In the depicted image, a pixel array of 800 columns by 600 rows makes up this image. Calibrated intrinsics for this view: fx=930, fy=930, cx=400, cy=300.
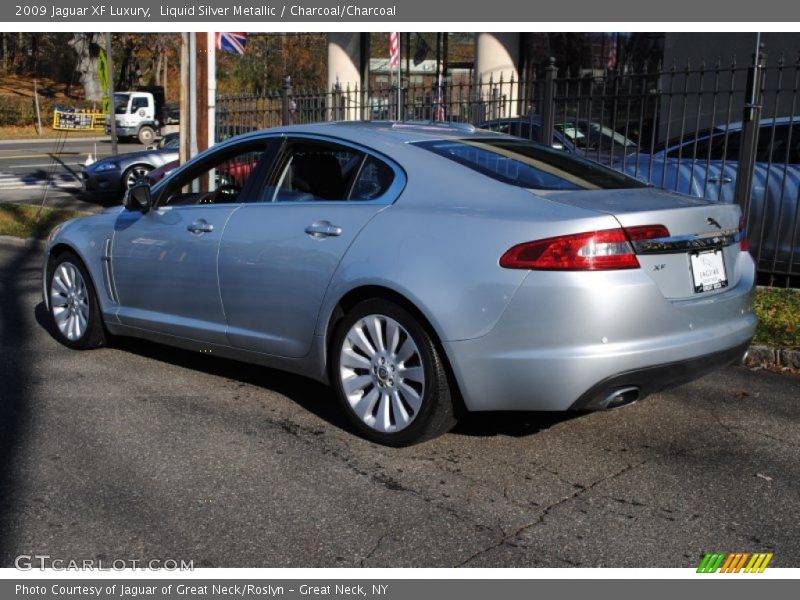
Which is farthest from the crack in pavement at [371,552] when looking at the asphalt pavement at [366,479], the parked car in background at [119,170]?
the parked car in background at [119,170]

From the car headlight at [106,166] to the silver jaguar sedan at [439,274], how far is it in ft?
42.2

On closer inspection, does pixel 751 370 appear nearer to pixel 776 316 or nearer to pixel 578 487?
pixel 776 316

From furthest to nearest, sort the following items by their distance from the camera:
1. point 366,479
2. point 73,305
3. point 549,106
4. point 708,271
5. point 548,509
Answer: point 549,106
point 73,305
point 708,271
point 366,479
point 548,509

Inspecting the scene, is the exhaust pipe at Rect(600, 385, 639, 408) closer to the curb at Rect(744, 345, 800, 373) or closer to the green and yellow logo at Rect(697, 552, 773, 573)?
the green and yellow logo at Rect(697, 552, 773, 573)

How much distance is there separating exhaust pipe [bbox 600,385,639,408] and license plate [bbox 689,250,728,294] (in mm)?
583

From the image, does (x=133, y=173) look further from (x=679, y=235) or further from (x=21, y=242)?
(x=679, y=235)

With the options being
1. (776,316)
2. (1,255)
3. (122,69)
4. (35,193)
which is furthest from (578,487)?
A: (122,69)

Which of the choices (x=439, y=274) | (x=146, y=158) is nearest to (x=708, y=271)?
(x=439, y=274)

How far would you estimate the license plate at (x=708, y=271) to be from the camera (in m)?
4.34

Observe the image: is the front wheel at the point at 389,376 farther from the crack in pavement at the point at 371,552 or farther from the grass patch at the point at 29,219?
the grass patch at the point at 29,219

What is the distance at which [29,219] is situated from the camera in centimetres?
1387

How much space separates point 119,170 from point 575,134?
36.5 feet

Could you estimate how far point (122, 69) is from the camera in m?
61.7

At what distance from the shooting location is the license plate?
4340mm
